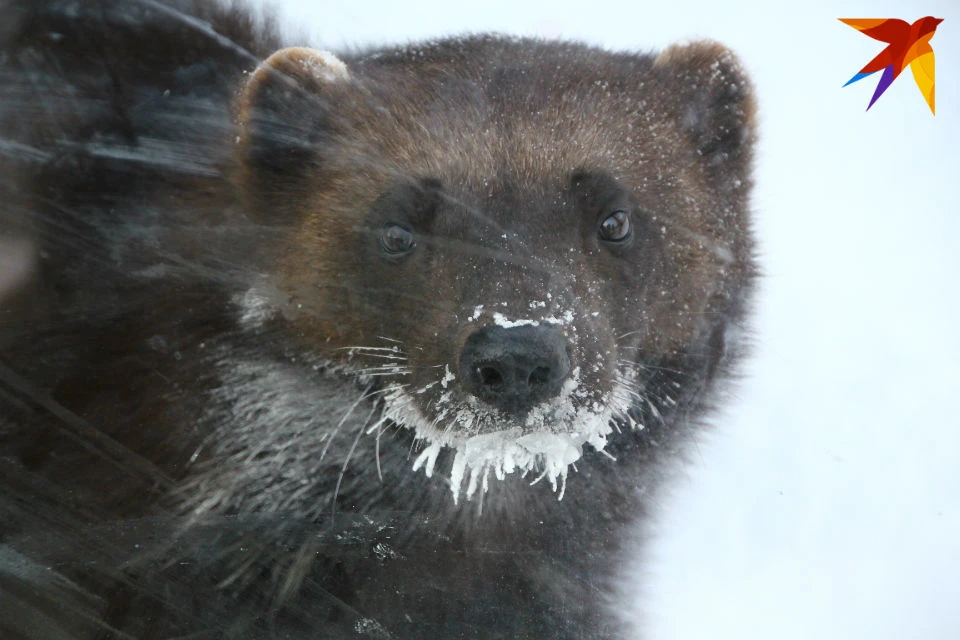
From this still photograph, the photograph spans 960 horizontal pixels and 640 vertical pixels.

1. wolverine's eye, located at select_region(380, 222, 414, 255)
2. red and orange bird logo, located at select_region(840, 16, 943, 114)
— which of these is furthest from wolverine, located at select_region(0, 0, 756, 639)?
red and orange bird logo, located at select_region(840, 16, 943, 114)

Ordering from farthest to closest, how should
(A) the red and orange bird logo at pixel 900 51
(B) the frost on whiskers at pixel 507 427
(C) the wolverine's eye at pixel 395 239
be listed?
(A) the red and orange bird logo at pixel 900 51, (C) the wolverine's eye at pixel 395 239, (B) the frost on whiskers at pixel 507 427

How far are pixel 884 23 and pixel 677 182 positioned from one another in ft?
2.69

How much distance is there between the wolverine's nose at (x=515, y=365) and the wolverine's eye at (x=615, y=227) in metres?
0.46

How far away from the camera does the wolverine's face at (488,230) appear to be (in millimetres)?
2408

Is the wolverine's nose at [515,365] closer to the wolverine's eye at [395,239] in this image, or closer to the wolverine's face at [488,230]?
the wolverine's face at [488,230]

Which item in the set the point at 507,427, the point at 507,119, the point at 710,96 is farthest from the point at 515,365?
the point at 710,96

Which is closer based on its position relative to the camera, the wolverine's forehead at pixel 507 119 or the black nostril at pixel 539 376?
the black nostril at pixel 539 376

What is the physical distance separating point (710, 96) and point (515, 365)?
1.30 metres

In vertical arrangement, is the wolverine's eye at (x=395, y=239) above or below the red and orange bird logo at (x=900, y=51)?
below

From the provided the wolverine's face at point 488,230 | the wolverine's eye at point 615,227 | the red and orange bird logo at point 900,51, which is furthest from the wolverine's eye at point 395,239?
the red and orange bird logo at point 900,51

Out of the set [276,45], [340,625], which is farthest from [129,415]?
[276,45]

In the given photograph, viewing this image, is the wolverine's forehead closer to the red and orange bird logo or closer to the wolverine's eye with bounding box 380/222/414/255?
the wolverine's eye with bounding box 380/222/414/255

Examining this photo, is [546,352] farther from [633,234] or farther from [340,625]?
[340,625]

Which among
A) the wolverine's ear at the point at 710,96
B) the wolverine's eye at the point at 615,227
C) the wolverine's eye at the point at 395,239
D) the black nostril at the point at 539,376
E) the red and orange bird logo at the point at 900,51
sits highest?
the red and orange bird logo at the point at 900,51
